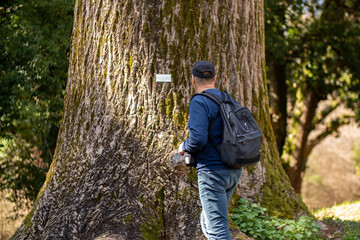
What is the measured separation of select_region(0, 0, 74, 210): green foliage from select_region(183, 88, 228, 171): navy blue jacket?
17.7 ft

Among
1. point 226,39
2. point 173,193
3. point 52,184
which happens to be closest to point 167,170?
point 173,193

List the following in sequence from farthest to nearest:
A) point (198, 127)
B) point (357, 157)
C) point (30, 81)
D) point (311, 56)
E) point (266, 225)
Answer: point (357, 157) < point (311, 56) < point (30, 81) < point (266, 225) < point (198, 127)

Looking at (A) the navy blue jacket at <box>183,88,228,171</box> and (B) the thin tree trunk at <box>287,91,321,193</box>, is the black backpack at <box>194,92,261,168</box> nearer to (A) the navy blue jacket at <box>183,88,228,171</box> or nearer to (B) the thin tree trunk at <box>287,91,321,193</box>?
(A) the navy blue jacket at <box>183,88,228,171</box>

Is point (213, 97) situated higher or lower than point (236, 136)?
higher

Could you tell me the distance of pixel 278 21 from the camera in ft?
41.7

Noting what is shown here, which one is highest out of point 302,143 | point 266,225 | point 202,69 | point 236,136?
point 202,69

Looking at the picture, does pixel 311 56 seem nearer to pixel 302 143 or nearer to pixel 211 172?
pixel 302 143

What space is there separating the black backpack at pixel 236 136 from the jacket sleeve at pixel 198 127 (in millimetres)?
117

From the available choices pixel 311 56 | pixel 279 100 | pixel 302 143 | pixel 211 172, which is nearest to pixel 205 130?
pixel 211 172

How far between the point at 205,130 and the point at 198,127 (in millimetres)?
62

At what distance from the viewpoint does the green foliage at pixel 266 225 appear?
5219mm

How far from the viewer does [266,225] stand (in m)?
5.34

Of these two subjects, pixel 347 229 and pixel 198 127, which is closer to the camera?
pixel 198 127

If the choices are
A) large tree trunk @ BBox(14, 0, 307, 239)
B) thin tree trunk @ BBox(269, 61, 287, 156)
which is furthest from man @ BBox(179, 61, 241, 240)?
thin tree trunk @ BBox(269, 61, 287, 156)
